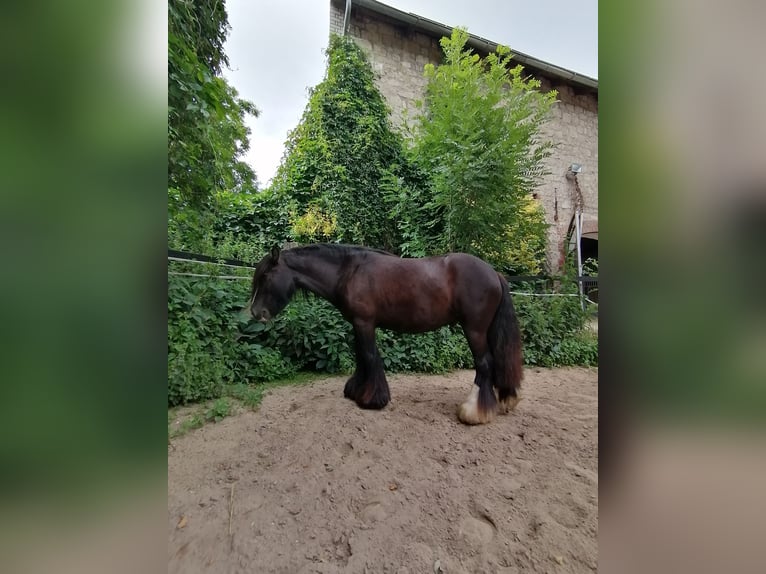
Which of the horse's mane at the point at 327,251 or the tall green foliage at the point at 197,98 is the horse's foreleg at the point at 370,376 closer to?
the horse's mane at the point at 327,251

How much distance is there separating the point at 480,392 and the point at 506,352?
0.37 m

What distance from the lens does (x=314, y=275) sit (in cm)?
245

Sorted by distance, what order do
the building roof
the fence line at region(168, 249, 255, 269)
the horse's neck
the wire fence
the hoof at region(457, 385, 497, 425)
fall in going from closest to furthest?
the hoof at region(457, 385, 497, 425)
the horse's neck
the fence line at region(168, 249, 255, 269)
the wire fence
the building roof

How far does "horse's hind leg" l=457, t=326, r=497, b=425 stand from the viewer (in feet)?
7.11

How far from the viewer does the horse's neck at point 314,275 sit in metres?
2.44

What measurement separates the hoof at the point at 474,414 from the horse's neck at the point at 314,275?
133 cm

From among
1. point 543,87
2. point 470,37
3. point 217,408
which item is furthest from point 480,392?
point 543,87

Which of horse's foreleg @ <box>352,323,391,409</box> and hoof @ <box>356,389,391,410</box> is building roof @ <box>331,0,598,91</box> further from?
hoof @ <box>356,389,391,410</box>

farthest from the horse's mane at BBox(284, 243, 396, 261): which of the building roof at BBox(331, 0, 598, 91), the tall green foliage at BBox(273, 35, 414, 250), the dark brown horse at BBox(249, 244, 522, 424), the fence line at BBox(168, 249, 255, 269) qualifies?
the building roof at BBox(331, 0, 598, 91)

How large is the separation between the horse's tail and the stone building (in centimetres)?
474
